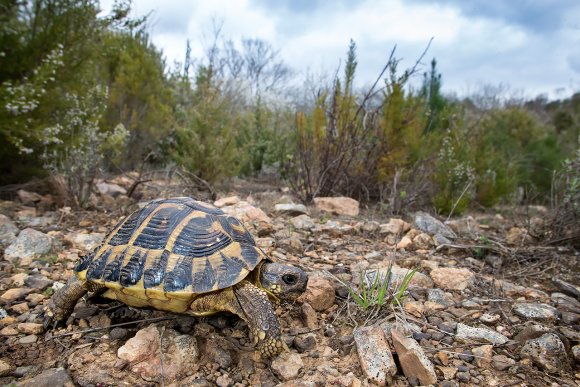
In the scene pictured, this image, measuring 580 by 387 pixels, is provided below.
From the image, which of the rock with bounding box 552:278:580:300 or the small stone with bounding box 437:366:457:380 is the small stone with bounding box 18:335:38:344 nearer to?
the small stone with bounding box 437:366:457:380

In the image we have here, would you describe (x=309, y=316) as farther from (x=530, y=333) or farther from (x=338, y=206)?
(x=338, y=206)

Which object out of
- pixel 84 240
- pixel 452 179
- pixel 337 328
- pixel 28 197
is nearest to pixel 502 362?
pixel 337 328

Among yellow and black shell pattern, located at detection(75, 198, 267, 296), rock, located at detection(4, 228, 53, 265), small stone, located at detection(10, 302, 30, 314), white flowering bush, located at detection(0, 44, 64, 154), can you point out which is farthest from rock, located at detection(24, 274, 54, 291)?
white flowering bush, located at detection(0, 44, 64, 154)

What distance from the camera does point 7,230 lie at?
3.18 metres

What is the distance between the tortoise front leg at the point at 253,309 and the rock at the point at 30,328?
82 centimetres

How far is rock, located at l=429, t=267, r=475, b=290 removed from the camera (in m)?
2.57

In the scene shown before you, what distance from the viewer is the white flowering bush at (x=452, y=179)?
199 inches

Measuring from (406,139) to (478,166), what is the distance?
66.1 inches

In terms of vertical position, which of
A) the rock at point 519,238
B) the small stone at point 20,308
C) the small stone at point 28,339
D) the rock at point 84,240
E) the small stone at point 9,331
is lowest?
the small stone at point 28,339

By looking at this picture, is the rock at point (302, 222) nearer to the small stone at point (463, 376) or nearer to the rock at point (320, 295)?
the rock at point (320, 295)

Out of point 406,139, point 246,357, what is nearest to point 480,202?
point 406,139

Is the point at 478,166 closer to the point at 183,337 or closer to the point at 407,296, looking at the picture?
the point at 407,296

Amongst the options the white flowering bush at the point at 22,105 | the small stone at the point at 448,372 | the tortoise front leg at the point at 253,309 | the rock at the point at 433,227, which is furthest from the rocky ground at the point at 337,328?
the white flowering bush at the point at 22,105

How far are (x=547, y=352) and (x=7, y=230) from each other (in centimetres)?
383
